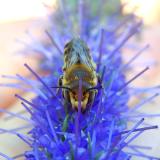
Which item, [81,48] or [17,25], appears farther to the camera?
[17,25]

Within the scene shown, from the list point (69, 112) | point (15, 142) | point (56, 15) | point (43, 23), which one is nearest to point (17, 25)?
point (43, 23)

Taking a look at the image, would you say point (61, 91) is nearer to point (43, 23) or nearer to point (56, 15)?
point (56, 15)

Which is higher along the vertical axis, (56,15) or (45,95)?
(56,15)

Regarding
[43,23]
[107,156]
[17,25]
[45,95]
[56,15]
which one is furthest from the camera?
[17,25]

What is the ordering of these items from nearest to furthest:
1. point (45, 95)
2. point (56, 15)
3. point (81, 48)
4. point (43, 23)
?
point (81, 48) → point (45, 95) → point (56, 15) → point (43, 23)

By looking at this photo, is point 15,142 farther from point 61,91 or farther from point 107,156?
point 107,156

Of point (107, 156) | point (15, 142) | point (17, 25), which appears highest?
point (17, 25)

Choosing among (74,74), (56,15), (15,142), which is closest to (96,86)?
(74,74)
